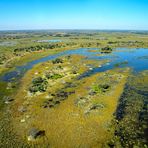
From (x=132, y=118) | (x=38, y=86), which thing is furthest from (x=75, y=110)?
(x=38, y=86)

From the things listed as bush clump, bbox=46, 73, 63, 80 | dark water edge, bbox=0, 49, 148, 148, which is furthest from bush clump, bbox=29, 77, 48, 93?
dark water edge, bbox=0, 49, 148, 148

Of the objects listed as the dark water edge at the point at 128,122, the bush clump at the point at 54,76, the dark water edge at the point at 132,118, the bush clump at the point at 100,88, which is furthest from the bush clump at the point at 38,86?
the dark water edge at the point at 132,118

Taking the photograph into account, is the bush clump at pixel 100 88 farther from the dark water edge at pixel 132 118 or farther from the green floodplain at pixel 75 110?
the dark water edge at pixel 132 118

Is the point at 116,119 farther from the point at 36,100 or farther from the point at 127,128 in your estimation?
the point at 36,100

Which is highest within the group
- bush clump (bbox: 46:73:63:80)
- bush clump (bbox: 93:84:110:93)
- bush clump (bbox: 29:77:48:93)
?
bush clump (bbox: 93:84:110:93)

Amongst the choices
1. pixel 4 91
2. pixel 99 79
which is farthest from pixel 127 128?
pixel 4 91

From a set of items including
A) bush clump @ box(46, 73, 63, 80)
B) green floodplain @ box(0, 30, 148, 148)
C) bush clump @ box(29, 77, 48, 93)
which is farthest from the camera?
bush clump @ box(46, 73, 63, 80)

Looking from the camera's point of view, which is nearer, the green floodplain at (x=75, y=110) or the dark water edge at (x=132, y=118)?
the dark water edge at (x=132, y=118)

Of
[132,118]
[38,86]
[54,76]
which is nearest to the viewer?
[132,118]

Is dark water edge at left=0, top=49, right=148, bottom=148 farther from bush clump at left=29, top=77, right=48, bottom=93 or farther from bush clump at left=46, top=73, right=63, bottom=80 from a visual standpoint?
bush clump at left=46, top=73, right=63, bottom=80

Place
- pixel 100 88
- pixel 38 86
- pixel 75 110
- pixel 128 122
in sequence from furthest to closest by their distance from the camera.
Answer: pixel 38 86 < pixel 100 88 < pixel 75 110 < pixel 128 122

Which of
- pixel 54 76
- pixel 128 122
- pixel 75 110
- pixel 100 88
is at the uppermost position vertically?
pixel 128 122

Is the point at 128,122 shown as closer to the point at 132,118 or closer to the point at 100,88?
the point at 132,118
